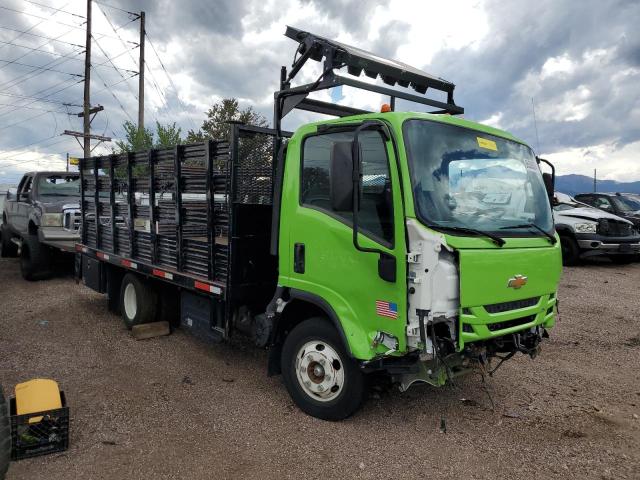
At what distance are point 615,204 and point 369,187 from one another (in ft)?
44.2

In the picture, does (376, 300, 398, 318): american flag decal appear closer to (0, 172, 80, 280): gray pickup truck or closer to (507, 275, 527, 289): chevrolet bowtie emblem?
(507, 275, 527, 289): chevrolet bowtie emblem

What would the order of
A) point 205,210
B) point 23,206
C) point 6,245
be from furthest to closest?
1. point 6,245
2. point 23,206
3. point 205,210

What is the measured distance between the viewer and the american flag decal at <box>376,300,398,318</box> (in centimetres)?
339

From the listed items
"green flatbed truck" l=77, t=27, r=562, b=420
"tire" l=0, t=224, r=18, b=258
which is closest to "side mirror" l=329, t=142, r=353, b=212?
"green flatbed truck" l=77, t=27, r=562, b=420

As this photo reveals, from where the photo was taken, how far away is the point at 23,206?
35.6ft

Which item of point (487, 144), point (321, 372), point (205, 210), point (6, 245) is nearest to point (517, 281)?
point (487, 144)

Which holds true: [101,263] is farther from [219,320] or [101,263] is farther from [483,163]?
[483,163]

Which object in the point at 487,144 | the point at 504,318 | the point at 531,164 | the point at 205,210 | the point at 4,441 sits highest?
the point at 487,144

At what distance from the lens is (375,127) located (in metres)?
3.51

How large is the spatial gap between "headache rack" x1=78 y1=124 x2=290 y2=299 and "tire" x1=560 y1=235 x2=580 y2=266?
9515 millimetres

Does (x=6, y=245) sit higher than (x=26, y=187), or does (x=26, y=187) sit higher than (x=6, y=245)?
(x=26, y=187)

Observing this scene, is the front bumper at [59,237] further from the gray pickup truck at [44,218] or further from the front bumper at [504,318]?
the front bumper at [504,318]

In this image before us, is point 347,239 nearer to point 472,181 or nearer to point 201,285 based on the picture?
point 472,181

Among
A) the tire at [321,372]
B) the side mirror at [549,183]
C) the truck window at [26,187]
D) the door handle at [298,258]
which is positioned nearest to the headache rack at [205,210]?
the door handle at [298,258]
